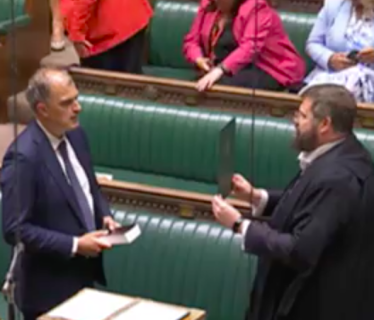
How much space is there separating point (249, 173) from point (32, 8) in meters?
1.80

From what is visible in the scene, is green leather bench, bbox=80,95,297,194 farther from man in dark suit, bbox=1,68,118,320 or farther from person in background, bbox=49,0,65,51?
man in dark suit, bbox=1,68,118,320

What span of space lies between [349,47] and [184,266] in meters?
1.41

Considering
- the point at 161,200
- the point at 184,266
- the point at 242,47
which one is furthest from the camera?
the point at 242,47

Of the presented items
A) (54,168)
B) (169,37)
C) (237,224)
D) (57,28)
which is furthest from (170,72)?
(237,224)

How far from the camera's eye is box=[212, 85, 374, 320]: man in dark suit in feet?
10.2

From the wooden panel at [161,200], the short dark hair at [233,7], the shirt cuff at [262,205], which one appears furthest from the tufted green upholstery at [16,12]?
the shirt cuff at [262,205]

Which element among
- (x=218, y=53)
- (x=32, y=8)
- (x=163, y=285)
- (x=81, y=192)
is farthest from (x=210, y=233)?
(x=32, y=8)

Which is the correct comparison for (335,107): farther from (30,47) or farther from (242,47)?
(30,47)

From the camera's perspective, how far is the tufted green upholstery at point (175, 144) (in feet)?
15.1

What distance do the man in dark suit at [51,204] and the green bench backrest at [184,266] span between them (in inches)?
19.9

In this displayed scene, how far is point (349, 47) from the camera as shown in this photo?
492 cm

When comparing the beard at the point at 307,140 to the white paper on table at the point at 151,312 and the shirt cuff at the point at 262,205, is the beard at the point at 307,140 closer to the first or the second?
the shirt cuff at the point at 262,205

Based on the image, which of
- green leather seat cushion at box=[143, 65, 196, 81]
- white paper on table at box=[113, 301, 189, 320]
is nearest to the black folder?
white paper on table at box=[113, 301, 189, 320]

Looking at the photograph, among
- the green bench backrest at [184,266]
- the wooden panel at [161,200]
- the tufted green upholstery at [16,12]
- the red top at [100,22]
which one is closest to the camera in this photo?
the green bench backrest at [184,266]
